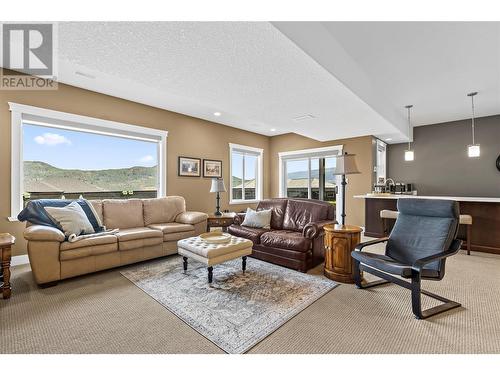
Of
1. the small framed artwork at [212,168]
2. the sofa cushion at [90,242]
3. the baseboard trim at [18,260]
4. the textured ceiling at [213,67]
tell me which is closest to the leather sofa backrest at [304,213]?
the textured ceiling at [213,67]

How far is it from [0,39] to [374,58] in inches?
170

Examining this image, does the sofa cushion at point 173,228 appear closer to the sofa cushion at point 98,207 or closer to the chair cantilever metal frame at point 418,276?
the sofa cushion at point 98,207

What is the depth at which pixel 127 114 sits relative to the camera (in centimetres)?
439

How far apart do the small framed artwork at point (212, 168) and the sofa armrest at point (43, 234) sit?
10.7 ft

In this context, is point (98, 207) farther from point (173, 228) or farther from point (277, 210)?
point (277, 210)

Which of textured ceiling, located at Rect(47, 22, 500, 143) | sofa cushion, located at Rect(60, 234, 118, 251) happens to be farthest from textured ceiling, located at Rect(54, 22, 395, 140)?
sofa cushion, located at Rect(60, 234, 118, 251)

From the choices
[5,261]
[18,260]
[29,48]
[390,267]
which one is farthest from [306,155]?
[18,260]

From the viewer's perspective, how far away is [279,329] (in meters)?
1.89

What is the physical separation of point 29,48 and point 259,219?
12.2ft

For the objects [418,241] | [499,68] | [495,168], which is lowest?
[418,241]
